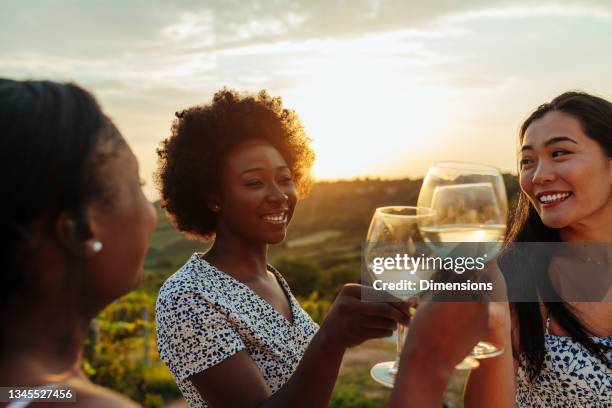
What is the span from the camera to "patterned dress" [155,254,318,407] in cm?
243

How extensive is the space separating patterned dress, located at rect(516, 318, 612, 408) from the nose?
0.92m

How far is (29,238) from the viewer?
4.59ft

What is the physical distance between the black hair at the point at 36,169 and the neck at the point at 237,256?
1.47m

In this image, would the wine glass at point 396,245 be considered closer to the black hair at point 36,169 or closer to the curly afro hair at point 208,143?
the black hair at point 36,169

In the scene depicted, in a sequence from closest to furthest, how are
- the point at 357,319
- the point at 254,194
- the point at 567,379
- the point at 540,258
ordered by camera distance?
the point at 357,319
the point at 254,194
the point at 567,379
the point at 540,258

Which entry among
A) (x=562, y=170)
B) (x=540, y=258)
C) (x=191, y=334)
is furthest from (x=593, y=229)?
(x=191, y=334)

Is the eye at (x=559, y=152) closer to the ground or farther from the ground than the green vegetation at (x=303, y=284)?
farther from the ground

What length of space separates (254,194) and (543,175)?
5.43ft

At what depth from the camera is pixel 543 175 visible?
3426 mm

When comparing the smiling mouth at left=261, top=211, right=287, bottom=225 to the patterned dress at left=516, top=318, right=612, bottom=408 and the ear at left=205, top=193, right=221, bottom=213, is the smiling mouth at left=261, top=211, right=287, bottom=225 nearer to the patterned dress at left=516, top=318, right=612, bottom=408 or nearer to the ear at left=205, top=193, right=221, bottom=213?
the ear at left=205, top=193, right=221, bottom=213

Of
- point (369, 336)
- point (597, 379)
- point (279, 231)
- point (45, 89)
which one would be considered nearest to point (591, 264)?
point (597, 379)

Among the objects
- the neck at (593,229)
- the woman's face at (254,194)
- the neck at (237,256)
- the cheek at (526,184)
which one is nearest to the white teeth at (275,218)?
the woman's face at (254,194)

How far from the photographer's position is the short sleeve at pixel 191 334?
240cm

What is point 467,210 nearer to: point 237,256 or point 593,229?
point 237,256
